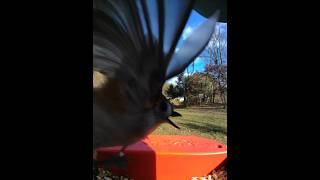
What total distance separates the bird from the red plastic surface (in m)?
0.31

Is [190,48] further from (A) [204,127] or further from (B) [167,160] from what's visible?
(A) [204,127]

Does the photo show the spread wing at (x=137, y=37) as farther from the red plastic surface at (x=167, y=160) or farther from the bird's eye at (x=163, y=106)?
the red plastic surface at (x=167, y=160)

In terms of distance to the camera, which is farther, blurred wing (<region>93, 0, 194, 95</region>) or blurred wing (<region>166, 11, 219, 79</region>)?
blurred wing (<region>166, 11, 219, 79</region>)

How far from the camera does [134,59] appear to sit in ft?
3.39

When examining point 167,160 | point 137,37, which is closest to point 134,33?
point 137,37

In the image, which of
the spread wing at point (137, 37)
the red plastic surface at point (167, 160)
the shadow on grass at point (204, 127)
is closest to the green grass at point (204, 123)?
the shadow on grass at point (204, 127)

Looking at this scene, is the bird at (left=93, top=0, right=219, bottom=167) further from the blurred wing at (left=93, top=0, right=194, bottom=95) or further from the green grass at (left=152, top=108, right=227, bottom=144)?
the green grass at (left=152, top=108, right=227, bottom=144)

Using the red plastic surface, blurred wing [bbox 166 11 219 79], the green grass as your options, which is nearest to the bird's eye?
blurred wing [bbox 166 11 219 79]

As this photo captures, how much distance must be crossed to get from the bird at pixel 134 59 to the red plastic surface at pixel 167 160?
307 millimetres

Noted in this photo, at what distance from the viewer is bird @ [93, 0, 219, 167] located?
98 cm
